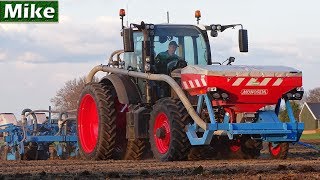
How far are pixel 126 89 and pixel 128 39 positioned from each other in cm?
120

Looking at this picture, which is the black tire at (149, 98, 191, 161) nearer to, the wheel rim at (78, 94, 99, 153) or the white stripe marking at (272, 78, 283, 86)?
the white stripe marking at (272, 78, 283, 86)

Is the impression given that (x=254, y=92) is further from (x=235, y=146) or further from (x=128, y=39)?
(x=128, y=39)

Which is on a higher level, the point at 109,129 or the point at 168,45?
the point at 168,45

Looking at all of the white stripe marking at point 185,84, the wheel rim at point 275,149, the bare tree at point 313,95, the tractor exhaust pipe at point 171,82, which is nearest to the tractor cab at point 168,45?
the tractor exhaust pipe at point 171,82

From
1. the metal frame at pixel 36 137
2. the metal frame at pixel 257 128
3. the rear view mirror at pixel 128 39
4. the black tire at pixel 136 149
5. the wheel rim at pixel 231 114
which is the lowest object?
the metal frame at pixel 36 137

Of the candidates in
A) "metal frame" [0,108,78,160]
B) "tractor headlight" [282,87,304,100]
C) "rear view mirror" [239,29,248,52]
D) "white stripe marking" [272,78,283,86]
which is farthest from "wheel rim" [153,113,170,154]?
"metal frame" [0,108,78,160]

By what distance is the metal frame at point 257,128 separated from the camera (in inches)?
551

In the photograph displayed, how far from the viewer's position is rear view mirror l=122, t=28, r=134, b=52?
15602 millimetres

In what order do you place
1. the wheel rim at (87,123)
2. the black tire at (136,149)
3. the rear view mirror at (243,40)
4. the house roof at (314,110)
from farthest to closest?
1. the house roof at (314,110)
2. the wheel rim at (87,123)
3. the rear view mirror at (243,40)
4. the black tire at (136,149)

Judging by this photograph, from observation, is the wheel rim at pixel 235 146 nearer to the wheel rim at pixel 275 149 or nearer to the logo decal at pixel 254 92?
the wheel rim at pixel 275 149

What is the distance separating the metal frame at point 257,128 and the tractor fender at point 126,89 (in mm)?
1944

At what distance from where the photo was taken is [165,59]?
16.4 metres

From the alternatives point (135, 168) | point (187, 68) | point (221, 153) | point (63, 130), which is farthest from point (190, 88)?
point (63, 130)

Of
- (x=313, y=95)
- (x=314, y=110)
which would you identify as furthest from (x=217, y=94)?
(x=313, y=95)
